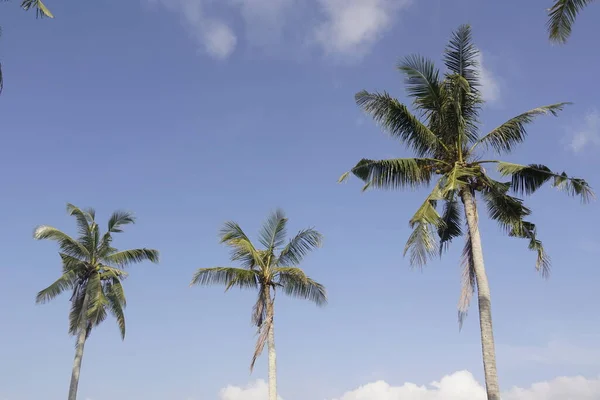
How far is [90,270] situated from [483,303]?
76.2 ft

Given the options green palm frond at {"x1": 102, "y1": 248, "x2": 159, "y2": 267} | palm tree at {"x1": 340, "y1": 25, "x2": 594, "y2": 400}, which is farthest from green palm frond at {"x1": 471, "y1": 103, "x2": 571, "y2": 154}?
green palm frond at {"x1": 102, "y1": 248, "x2": 159, "y2": 267}

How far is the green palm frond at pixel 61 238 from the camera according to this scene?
32.3 metres

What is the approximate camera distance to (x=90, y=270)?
3300cm

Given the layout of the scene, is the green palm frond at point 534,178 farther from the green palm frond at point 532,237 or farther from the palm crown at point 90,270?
the palm crown at point 90,270

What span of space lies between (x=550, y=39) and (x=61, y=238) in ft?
89.6

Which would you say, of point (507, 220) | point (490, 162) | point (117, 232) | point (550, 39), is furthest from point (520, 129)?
point (117, 232)

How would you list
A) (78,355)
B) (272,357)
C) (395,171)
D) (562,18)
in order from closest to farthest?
(562,18)
(395,171)
(272,357)
(78,355)

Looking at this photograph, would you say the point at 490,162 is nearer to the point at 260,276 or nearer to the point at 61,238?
the point at 260,276

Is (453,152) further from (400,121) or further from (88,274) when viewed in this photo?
(88,274)

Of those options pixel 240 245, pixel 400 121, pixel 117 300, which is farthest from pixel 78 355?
pixel 400 121

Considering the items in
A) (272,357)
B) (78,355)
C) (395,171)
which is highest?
(395,171)

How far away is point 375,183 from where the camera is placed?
20.7 meters

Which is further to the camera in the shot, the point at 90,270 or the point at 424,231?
the point at 90,270

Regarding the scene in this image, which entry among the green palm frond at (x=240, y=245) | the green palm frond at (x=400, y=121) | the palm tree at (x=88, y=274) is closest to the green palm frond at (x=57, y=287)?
the palm tree at (x=88, y=274)
